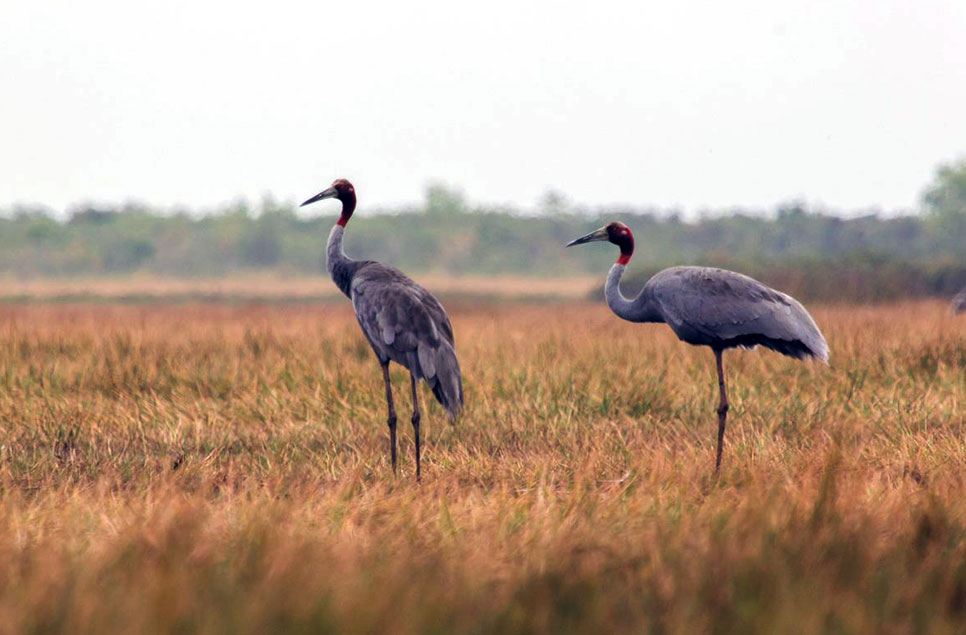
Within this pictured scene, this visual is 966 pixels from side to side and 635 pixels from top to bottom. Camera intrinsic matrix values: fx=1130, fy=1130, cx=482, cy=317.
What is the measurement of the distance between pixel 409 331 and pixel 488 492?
1.26 m

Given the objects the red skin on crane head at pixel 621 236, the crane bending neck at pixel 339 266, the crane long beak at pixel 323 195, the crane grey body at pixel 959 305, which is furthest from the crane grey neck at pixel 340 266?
the crane grey body at pixel 959 305

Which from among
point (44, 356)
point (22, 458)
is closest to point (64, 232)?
point (44, 356)

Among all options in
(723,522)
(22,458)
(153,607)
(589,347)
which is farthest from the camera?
(589,347)

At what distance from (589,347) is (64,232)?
50392 millimetres

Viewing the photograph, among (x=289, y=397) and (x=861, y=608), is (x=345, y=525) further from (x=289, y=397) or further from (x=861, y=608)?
(x=289, y=397)

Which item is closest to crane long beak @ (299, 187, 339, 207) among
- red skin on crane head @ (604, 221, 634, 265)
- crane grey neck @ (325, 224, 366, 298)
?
crane grey neck @ (325, 224, 366, 298)

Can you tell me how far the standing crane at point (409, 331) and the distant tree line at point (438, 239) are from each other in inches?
1690

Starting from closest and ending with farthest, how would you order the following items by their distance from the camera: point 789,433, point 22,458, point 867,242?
1. point 22,458
2. point 789,433
3. point 867,242

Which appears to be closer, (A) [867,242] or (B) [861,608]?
(B) [861,608]

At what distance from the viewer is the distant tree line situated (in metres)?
51.5

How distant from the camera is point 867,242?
54.1m

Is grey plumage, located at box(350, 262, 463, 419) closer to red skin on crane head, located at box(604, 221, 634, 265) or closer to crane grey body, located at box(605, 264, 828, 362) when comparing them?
crane grey body, located at box(605, 264, 828, 362)

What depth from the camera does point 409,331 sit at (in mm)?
6355

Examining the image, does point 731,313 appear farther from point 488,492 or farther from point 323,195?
point 323,195
